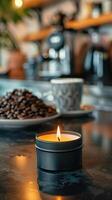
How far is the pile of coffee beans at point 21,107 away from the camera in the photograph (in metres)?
0.98

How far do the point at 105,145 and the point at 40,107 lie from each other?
0.27 metres

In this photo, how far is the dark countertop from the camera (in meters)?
0.53

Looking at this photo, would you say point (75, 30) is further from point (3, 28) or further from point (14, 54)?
point (3, 28)

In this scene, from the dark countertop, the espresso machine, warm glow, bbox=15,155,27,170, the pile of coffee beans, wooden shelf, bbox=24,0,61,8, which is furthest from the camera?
wooden shelf, bbox=24,0,61,8

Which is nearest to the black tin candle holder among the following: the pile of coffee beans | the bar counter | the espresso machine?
the bar counter

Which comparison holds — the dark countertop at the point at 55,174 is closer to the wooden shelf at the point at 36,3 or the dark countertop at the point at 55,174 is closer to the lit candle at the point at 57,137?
the lit candle at the point at 57,137

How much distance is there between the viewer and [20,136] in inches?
36.7

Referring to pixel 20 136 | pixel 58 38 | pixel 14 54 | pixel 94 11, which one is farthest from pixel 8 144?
pixel 14 54

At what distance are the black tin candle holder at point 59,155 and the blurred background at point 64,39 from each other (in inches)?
58.5

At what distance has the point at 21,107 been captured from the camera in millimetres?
988

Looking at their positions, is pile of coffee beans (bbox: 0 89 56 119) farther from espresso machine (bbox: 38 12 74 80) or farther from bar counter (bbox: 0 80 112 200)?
espresso machine (bbox: 38 12 74 80)

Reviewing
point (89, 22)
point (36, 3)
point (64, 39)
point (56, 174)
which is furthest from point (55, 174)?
point (36, 3)

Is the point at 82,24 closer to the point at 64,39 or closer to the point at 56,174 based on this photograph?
the point at 64,39

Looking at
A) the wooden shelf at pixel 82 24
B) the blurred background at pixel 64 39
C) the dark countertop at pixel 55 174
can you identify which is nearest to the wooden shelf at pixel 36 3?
the blurred background at pixel 64 39
